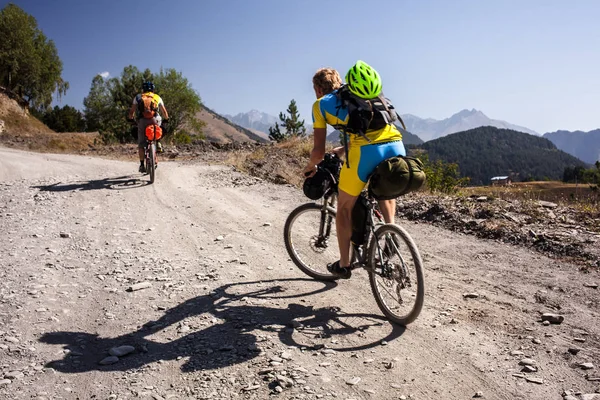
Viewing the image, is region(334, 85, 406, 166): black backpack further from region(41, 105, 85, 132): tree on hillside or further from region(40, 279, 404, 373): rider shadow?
region(41, 105, 85, 132): tree on hillside

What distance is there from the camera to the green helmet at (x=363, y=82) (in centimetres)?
375

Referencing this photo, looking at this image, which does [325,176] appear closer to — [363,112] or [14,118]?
[363,112]

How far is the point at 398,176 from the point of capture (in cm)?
362

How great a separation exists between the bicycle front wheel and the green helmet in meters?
1.67

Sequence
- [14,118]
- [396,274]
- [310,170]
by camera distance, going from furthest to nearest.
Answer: [14,118]
[310,170]
[396,274]

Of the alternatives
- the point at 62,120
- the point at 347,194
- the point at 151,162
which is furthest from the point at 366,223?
the point at 62,120

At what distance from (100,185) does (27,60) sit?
5997 cm

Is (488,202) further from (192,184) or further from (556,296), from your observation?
(192,184)

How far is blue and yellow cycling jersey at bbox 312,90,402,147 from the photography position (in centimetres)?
384

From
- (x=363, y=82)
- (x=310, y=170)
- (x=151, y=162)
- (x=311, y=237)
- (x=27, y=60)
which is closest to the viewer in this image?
(x=363, y=82)

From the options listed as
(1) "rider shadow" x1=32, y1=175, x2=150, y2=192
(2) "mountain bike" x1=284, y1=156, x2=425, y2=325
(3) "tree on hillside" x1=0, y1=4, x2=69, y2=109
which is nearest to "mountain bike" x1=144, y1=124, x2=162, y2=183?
(1) "rider shadow" x1=32, y1=175, x2=150, y2=192

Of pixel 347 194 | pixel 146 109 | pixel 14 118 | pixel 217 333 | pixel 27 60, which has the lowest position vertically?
pixel 217 333

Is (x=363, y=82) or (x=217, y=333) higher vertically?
(x=363, y=82)

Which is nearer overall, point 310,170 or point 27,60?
point 310,170
